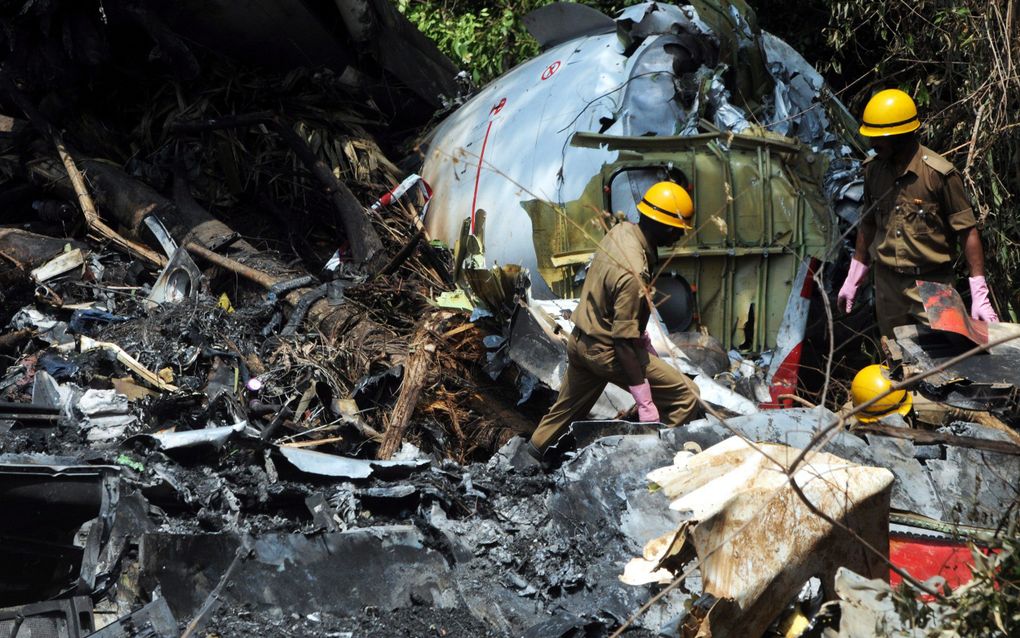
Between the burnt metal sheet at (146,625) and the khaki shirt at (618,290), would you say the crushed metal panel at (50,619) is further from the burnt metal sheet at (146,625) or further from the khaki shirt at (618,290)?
the khaki shirt at (618,290)

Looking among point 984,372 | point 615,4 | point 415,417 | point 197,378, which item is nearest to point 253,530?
point 415,417

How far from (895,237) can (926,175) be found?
1.15 feet

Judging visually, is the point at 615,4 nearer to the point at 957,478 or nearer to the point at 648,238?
the point at 648,238

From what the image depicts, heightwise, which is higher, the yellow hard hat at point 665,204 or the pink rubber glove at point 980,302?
the yellow hard hat at point 665,204

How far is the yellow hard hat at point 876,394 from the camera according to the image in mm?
4418

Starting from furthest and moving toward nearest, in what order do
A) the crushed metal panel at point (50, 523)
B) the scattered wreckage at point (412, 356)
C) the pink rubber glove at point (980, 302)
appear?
the pink rubber glove at point (980, 302)
the crushed metal panel at point (50, 523)
the scattered wreckage at point (412, 356)

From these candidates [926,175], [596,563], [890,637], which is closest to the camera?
[890,637]

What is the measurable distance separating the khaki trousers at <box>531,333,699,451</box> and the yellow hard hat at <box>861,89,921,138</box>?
1.52 metres

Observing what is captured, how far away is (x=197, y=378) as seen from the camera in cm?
623

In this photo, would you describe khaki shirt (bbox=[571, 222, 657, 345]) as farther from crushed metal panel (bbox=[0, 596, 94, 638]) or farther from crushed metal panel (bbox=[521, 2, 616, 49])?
crushed metal panel (bbox=[521, 2, 616, 49])

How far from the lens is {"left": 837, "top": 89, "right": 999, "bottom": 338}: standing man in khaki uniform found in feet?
16.4

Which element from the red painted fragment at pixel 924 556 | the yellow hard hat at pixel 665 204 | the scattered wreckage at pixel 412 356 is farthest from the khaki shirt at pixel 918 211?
the red painted fragment at pixel 924 556

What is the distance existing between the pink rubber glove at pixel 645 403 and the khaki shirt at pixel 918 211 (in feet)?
4.38

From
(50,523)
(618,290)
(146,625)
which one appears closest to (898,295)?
(618,290)
